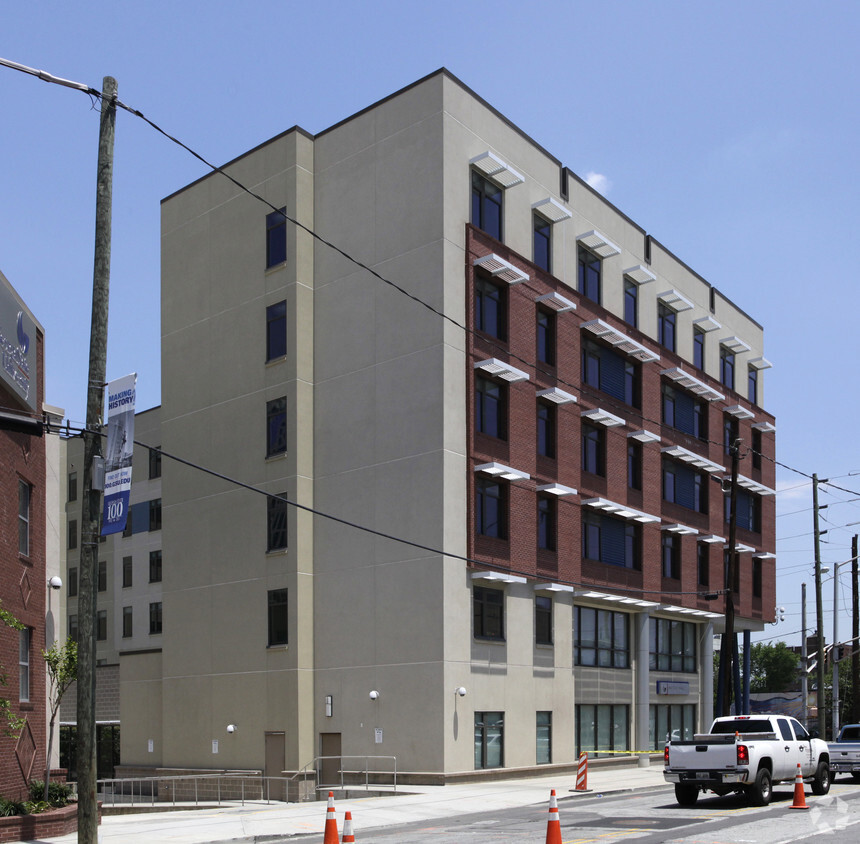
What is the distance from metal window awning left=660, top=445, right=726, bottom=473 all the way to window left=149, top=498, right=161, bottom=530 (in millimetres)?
25448

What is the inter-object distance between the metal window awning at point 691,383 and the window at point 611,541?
772cm

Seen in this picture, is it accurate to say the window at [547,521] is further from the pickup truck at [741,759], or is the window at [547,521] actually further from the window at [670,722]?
the pickup truck at [741,759]

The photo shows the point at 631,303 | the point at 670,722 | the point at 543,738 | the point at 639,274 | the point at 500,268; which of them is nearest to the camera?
the point at 500,268

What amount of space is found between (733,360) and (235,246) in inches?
1119

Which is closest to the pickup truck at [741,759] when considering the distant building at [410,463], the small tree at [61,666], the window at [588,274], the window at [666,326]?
the distant building at [410,463]

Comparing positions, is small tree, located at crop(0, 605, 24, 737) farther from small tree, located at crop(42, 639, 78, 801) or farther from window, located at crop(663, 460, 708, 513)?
window, located at crop(663, 460, 708, 513)

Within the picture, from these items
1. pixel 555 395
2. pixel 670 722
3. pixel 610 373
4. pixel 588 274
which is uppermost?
pixel 588 274

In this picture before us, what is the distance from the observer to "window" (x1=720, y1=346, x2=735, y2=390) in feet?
198

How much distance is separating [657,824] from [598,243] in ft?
96.5

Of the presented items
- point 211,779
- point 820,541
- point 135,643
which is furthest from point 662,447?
point 135,643

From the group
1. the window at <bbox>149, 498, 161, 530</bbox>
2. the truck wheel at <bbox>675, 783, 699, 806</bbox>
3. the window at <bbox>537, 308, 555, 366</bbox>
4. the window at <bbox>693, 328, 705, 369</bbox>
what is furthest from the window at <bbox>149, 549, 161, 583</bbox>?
the truck wheel at <bbox>675, 783, 699, 806</bbox>

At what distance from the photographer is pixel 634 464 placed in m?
50.7

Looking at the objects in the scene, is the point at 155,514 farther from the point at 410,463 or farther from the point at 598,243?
the point at 598,243

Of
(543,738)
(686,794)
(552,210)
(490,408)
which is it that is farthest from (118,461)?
(552,210)
